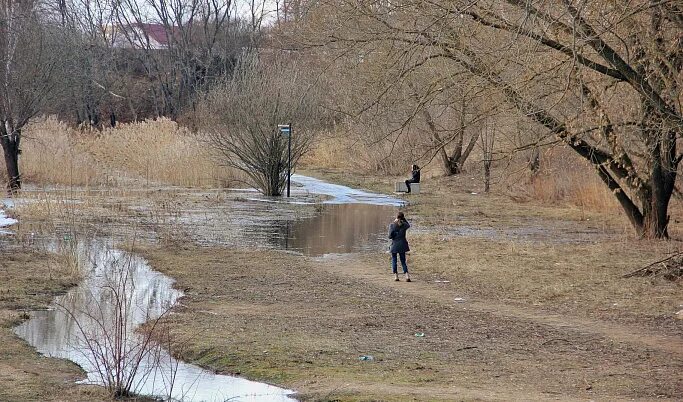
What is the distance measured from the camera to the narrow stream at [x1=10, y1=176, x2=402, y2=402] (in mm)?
9469

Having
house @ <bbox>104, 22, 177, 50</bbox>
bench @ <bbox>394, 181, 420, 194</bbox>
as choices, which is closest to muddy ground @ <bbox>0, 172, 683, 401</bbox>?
bench @ <bbox>394, 181, 420, 194</bbox>

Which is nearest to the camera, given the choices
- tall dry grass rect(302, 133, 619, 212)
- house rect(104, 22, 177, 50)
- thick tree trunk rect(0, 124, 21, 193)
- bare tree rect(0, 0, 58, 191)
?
tall dry grass rect(302, 133, 619, 212)

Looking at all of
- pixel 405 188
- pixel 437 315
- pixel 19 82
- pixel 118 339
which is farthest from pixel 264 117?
pixel 118 339

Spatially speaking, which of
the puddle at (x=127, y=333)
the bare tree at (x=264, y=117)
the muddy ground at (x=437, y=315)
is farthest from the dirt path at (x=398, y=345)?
the bare tree at (x=264, y=117)

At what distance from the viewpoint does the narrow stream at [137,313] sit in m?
9.47

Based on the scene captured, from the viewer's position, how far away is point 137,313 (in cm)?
1389

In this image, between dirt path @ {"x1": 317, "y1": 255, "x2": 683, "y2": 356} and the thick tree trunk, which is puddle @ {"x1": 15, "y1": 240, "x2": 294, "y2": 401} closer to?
dirt path @ {"x1": 317, "y1": 255, "x2": 683, "y2": 356}

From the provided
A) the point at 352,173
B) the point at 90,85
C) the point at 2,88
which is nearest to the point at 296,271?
the point at 2,88

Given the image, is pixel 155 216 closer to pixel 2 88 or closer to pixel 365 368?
pixel 2 88

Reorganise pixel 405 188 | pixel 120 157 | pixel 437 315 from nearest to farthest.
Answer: pixel 437 315 < pixel 405 188 < pixel 120 157

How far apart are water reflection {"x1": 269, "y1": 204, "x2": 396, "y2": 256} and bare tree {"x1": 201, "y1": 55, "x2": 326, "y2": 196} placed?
4.76 meters

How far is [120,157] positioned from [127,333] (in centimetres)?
3269

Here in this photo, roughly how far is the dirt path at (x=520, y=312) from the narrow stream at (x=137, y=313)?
351 centimetres

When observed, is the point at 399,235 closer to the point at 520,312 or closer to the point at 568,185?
the point at 520,312
